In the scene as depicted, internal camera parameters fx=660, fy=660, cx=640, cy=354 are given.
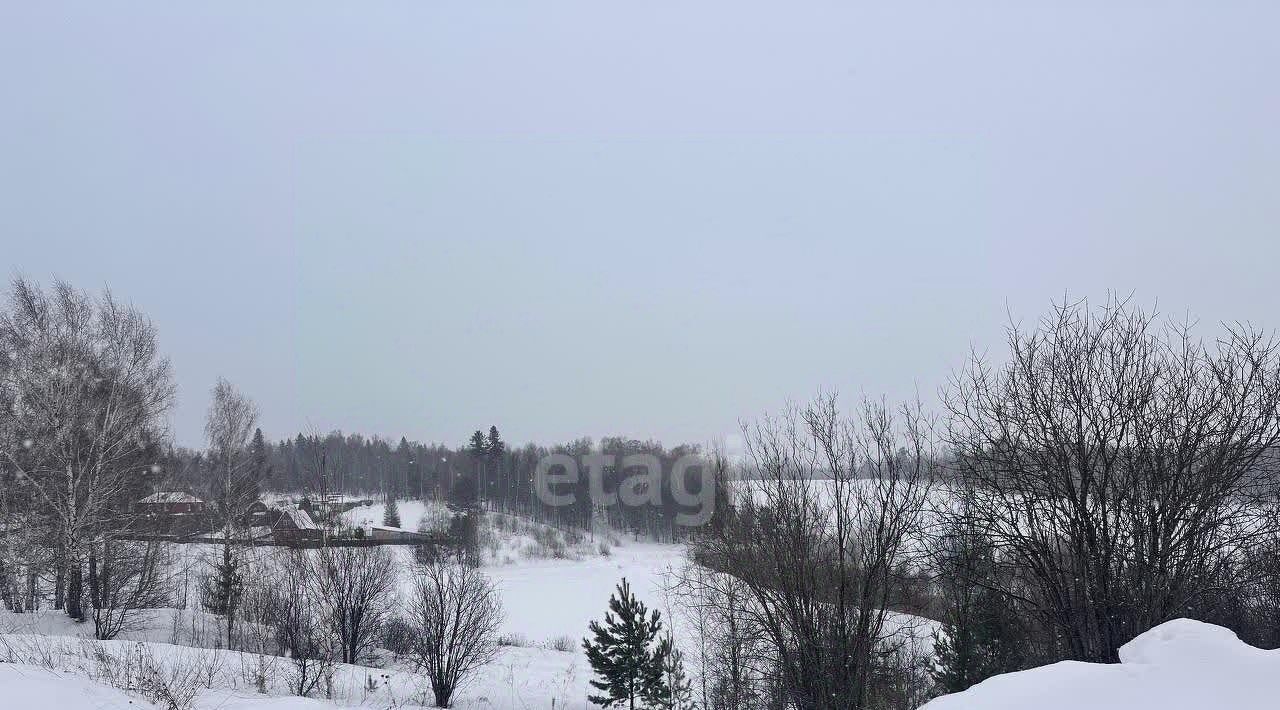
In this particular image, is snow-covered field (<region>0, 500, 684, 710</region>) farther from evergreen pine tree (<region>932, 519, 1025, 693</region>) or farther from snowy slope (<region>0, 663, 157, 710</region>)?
evergreen pine tree (<region>932, 519, 1025, 693</region>)

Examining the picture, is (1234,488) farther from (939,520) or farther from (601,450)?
(601,450)

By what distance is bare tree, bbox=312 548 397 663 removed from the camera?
21031 mm

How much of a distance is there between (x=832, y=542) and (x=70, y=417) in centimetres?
2167

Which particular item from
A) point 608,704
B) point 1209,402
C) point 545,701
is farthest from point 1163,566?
point 545,701

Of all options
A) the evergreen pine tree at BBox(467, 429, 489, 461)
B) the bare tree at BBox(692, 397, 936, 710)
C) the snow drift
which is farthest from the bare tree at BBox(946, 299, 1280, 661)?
the evergreen pine tree at BBox(467, 429, 489, 461)

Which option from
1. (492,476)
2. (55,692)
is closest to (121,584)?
(55,692)

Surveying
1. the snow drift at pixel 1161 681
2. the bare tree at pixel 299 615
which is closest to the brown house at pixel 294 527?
the bare tree at pixel 299 615

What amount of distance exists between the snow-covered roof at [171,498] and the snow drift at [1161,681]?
92.2ft

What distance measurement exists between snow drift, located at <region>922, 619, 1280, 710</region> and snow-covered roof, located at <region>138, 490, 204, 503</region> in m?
28.1

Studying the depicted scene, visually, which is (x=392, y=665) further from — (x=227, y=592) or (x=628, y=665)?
(x=628, y=665)

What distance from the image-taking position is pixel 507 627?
3256 centimetres

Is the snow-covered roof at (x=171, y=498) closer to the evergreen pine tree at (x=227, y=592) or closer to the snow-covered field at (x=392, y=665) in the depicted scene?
the snow-covered field at (x=392, y=665)

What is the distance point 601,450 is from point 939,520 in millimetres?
82270

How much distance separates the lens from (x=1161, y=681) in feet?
11.8
